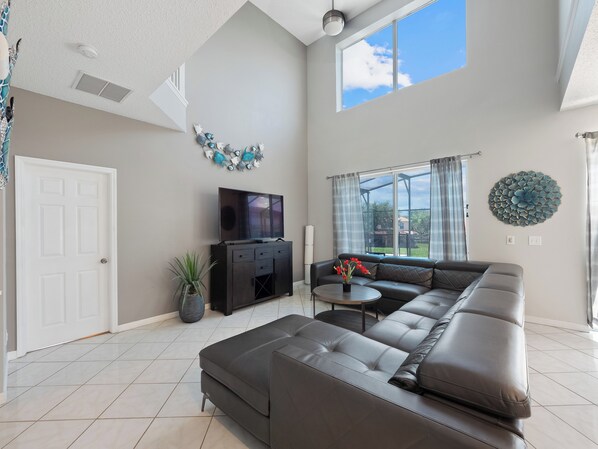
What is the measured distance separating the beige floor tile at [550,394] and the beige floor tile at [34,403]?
11.4 feet

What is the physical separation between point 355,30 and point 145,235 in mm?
5318

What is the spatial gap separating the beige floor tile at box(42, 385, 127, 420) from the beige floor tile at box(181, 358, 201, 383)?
0.45m

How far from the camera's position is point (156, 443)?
58.4 inches

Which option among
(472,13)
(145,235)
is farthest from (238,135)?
(472,13)

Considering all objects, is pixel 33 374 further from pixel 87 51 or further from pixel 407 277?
pixel 407 277

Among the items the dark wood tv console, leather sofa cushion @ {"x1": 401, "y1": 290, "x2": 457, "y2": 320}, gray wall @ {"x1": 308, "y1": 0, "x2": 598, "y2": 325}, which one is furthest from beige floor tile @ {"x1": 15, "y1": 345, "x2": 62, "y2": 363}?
gray wall @ {"x1": 308, "y1": 0, "x2": 598, "y2": 325}

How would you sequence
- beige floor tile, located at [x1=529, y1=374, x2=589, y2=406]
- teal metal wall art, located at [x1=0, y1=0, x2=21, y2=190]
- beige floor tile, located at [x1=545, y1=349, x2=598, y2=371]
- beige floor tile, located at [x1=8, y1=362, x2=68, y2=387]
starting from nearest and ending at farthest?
teal metal wall art, located at [x1=0, y1=0, x2=21, y2=190]
beige floor tile, located at [x1=529, y1=374, x2=589, y2=406]
beige floor tile, located at [x1=8, y1=362, x2=68, y2=387]
beige floor tile, located at [x1=545, y1=349, x2=598, y2=371]

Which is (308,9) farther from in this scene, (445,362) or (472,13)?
(445,362)

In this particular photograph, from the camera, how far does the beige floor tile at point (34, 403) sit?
1706 millimetres

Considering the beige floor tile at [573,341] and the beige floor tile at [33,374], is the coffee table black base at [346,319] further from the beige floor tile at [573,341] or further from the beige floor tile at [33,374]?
the beige floor tile at [33,374]

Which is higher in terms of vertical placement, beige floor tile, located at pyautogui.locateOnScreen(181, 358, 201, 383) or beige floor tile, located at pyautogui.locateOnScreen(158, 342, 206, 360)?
beige floor tile, located at pyautogui.locateOnScreen(158, 342, 206, 360)

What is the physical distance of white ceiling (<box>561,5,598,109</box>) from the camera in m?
1.84

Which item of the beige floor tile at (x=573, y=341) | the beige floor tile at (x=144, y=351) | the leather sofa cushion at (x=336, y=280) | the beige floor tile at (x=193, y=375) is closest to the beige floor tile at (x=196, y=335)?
the beige floor tile at (x=144, y=351)

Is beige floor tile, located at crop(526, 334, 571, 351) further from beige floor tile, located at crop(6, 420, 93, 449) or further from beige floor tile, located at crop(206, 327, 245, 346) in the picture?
beige floor tile, located at crop(6, 420, 93, 449)
